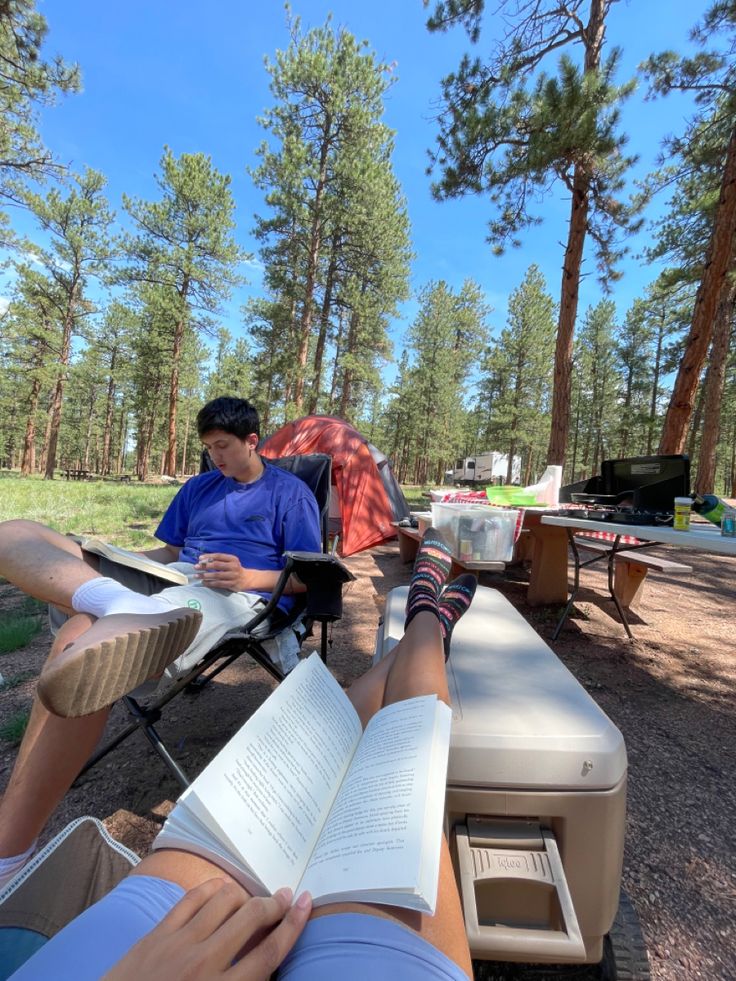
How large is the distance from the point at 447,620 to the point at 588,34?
871cm

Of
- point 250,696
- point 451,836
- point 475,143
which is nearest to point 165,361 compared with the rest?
point 475,143

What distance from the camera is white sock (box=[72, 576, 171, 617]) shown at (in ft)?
4.07

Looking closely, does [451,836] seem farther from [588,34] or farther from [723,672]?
[588,34]

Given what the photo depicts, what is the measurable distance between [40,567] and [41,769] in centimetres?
55

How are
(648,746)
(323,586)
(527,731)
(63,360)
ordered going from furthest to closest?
(63,360) < (648,746) < (323,586) < (527,731)

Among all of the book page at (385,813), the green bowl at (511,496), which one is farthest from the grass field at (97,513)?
the book page at (385,813)

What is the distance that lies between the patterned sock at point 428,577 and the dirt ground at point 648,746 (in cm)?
86

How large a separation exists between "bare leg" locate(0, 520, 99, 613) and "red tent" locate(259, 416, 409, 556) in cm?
463

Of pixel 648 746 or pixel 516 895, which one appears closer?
pixel 516 895

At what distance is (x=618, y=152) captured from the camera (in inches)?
245

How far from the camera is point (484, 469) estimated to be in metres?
27.3

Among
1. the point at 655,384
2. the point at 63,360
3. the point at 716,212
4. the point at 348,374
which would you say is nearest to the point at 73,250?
the point at 63,360

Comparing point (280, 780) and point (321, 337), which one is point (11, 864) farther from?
point (321, 337)

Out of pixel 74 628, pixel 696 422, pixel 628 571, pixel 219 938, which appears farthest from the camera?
pixel 696 422
